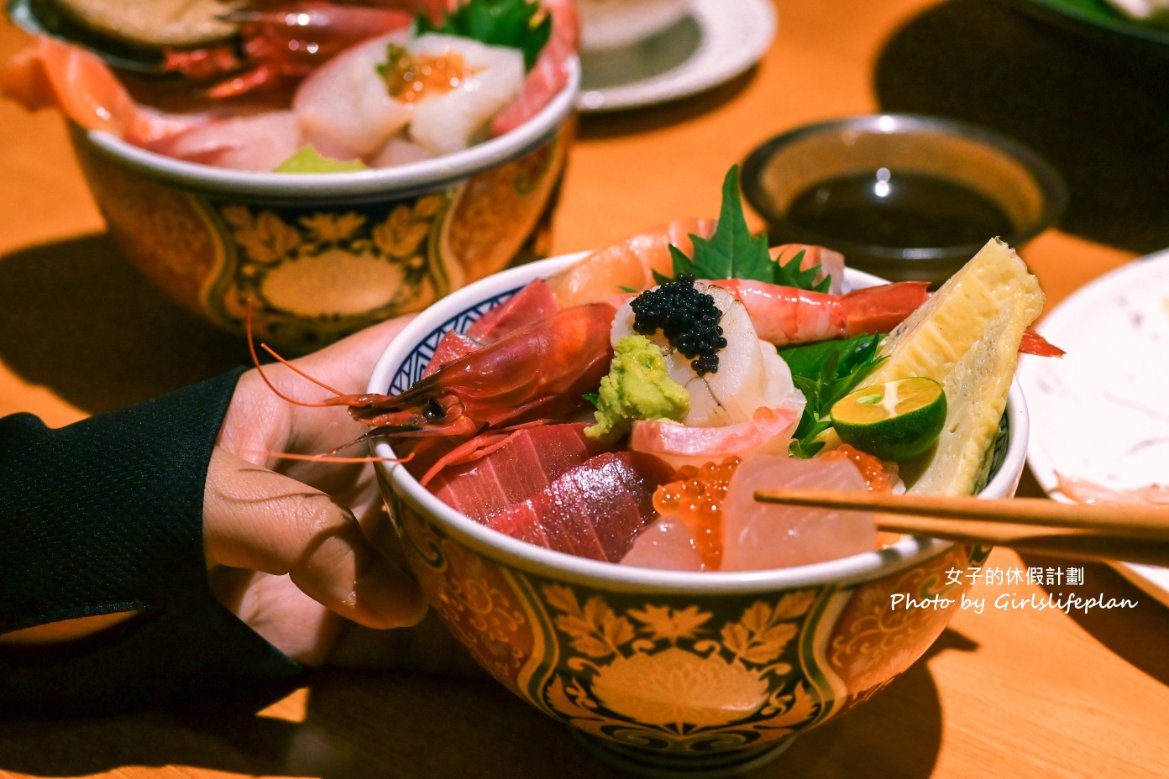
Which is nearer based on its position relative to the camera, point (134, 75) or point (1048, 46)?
point (134, 75)

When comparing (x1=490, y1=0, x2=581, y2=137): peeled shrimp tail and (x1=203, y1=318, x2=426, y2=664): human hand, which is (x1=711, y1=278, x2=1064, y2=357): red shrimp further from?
(x1=490, y1=0, x2=581, y2=137): peeled shrimp tail

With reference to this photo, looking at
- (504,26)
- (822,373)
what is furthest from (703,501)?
(504,26)

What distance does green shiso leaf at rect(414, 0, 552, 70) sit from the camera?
1562 mm

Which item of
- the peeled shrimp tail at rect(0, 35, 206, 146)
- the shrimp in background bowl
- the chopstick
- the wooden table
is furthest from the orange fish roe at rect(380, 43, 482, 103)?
the chopstick

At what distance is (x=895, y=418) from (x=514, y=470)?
12.3 inches

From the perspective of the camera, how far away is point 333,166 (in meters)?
1.35

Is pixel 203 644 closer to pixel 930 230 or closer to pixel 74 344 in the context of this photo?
pixel 74 344

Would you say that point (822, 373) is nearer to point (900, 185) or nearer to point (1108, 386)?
point (1108, 386)

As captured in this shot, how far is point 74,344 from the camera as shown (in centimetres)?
157

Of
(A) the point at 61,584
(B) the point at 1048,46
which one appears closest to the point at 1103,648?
(A) the point at 61,584

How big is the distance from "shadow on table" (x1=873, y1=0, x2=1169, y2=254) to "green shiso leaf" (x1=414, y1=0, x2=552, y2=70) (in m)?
0.83

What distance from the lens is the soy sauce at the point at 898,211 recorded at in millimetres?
1598

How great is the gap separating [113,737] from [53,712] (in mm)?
62

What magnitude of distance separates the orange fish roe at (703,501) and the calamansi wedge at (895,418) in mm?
111
